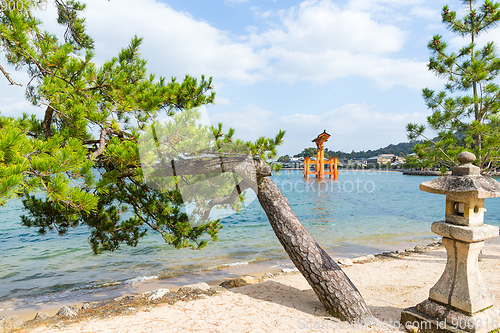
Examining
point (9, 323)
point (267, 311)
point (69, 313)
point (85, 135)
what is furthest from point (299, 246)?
point (9, 323)

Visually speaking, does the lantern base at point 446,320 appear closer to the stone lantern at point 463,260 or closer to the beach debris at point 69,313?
the stone lantern at point 463,260

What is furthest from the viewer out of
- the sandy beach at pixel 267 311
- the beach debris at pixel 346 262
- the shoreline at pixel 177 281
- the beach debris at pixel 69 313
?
the beach debris at pixel 346 262

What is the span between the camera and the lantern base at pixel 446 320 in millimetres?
2881

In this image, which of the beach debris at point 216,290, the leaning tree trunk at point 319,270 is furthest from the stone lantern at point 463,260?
the beach debris at point 216,290

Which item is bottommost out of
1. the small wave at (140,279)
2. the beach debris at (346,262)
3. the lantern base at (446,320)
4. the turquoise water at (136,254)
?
the turquoise water at (136,254)

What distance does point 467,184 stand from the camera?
2.93 m

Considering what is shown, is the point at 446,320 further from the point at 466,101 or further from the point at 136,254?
the point at 136,254

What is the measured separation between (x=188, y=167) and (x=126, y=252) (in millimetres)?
7165

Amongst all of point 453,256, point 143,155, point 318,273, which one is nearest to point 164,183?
point 143,155

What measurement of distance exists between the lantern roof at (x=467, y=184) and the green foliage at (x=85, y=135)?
204cm

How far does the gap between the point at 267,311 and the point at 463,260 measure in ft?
8.18

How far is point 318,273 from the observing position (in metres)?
3.38

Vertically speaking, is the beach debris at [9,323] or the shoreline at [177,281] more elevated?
the beach debris at [9,323]

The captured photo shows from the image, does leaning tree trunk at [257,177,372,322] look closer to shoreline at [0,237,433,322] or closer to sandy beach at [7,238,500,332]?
sandy beach at [7,238,500,332]
